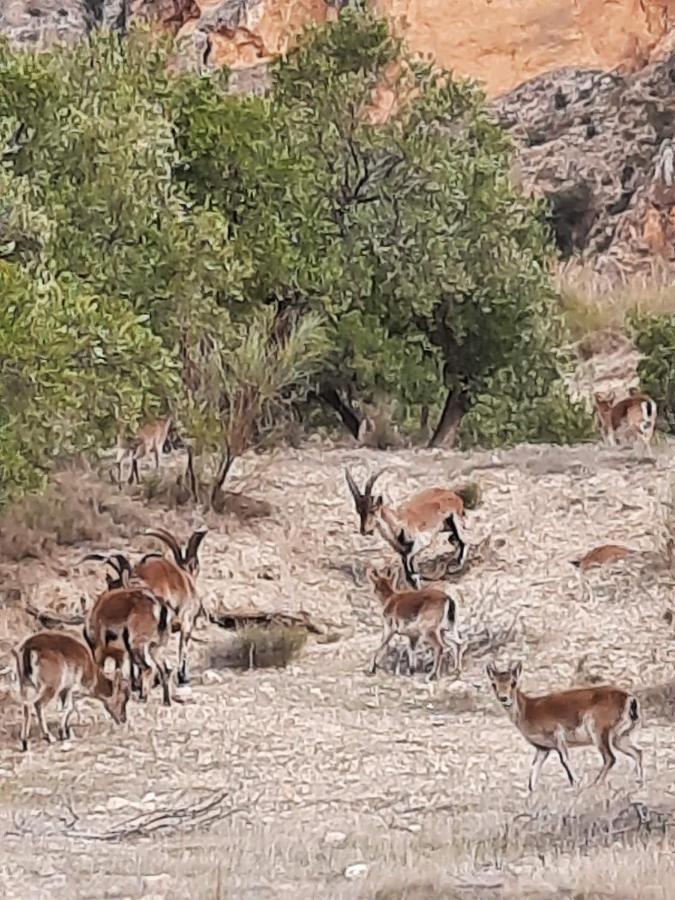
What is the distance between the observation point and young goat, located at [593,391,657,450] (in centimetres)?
1967

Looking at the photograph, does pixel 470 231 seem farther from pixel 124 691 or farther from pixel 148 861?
pixel 148 861

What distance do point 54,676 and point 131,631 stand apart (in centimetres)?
99

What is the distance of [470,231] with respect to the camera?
20.1 m

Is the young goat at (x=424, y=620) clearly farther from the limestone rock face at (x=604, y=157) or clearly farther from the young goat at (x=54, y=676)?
the limestone rock face at (x=604, y=157)

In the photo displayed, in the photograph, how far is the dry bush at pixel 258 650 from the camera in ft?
40.4

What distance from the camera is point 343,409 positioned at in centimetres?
2112

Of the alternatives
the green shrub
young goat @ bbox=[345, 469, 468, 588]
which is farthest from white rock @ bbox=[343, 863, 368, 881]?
the green shrub

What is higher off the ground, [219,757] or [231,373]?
[231,373]

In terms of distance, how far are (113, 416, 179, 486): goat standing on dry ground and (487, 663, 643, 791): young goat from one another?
8.72m

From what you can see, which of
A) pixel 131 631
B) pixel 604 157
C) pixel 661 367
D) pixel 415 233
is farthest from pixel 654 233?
pixel 131 631

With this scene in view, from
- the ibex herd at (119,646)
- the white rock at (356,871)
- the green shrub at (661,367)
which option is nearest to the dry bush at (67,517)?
the ibex herd at (119,646)

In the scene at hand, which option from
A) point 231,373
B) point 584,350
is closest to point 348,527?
point 231,373

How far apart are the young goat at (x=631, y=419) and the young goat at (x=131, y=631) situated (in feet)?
31.4

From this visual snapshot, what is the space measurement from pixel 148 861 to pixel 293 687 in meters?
4.16
